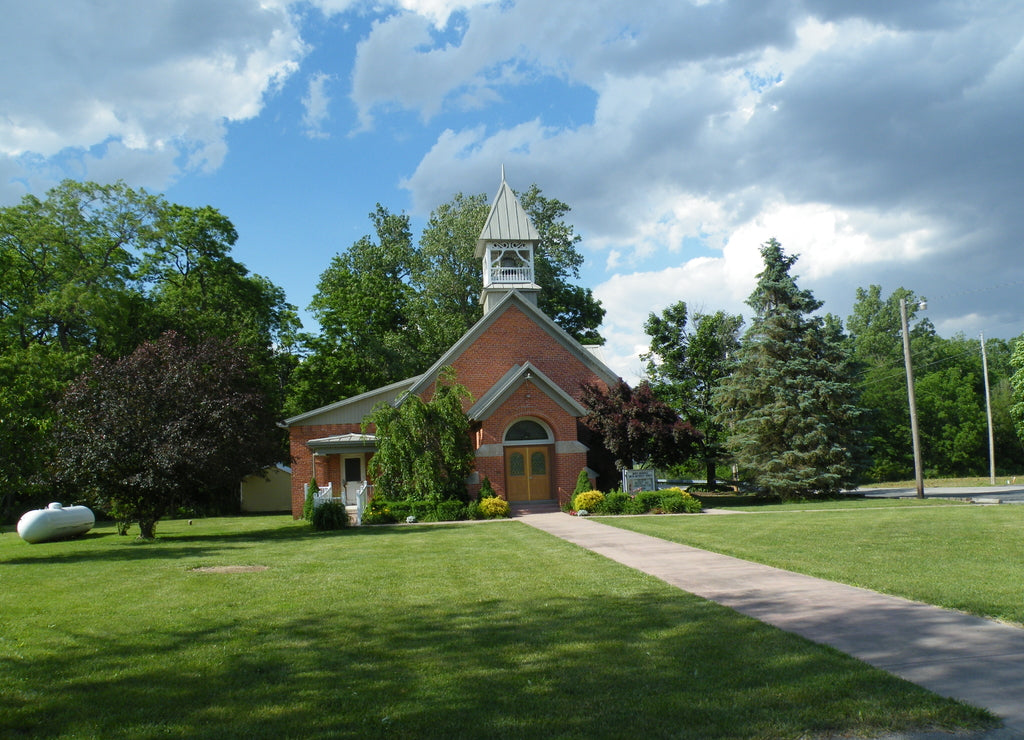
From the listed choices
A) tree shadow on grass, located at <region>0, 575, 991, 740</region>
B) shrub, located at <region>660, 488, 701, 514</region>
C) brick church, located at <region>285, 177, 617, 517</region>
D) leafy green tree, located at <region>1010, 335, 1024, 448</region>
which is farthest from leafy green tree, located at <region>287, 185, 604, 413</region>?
tree shadow on grass, located at <region>0, 575, 991, 740</region>

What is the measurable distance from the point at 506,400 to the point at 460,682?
20.8 meters

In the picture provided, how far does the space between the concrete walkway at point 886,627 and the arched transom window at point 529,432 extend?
15.3m

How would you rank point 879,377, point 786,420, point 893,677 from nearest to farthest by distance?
point 893,677 < point 786,420 < point 879,377

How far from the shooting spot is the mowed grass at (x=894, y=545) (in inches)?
339

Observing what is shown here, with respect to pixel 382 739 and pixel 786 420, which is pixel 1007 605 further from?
pixel 786 420

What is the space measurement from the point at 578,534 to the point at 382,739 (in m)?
13.2

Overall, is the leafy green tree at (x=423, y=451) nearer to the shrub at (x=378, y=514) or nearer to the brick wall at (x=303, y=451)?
the shrub at (x=378, y=514)

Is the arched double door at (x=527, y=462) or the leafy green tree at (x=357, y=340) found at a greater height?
the leafy green tree at (x=357, y=340)

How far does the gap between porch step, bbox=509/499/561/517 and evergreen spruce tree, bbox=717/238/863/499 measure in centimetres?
794

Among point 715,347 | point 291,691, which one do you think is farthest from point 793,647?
point 715,347

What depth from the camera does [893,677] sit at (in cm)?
545

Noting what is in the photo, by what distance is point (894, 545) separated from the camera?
512 inches

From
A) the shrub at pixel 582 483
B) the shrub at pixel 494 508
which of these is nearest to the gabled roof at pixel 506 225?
the shrub at pixel 582 483

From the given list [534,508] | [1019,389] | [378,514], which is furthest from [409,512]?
[1019,389]
